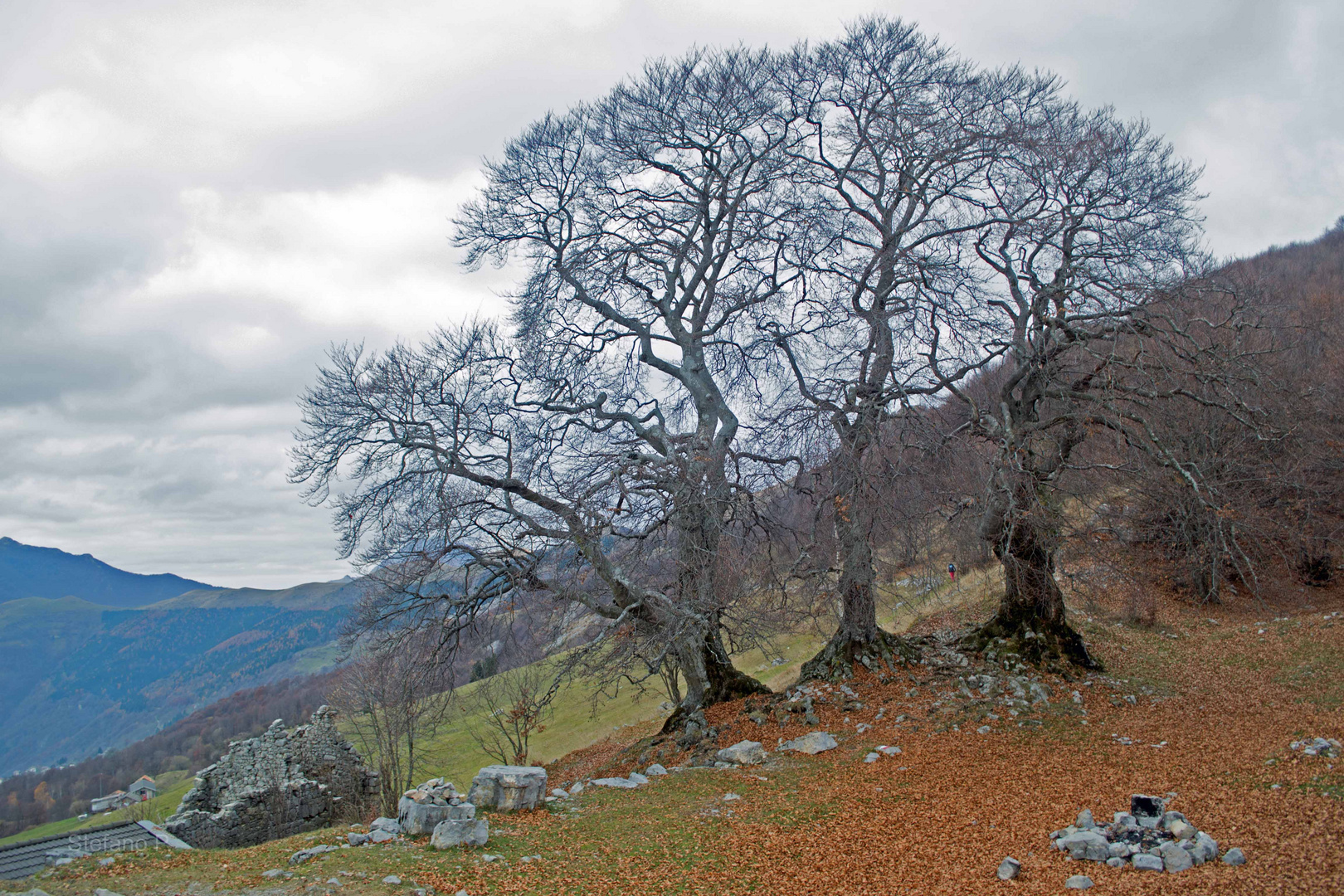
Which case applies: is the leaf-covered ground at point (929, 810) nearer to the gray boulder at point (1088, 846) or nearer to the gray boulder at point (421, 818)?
the gray boulder at point (1088, 846)

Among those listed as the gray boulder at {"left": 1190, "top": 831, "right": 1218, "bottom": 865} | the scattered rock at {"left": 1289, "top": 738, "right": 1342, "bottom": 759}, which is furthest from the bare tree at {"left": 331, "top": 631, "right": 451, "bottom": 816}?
the scattered rock at {"left": 1289, "top": 738, "right": 1342, "bottom": 759}

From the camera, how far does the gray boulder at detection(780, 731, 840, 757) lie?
11.1 metres

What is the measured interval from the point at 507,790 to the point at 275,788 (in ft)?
43.6

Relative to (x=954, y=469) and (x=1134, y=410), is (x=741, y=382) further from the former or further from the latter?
(x=1134, y=410)

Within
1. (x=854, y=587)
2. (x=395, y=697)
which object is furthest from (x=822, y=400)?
(x=395, y=697)

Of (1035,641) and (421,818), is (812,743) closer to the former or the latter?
(1035,641)

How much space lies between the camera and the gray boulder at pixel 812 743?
11148mm

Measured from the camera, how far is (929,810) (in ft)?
27.1

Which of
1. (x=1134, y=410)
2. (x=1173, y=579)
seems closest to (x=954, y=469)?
(x=1134, y=410)

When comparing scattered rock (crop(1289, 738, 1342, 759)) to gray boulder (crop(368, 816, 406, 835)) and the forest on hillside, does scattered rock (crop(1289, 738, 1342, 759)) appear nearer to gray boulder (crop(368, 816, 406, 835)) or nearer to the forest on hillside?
the forest on hillside

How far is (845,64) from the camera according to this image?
1388cm

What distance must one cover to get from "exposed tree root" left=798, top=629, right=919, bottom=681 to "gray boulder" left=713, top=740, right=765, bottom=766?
2.73 metres

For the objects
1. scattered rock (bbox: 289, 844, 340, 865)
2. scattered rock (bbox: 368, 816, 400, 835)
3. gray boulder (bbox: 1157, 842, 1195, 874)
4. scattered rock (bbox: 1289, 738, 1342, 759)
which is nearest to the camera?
gray boulder (bbox: 1157, 842, 1195, 874)

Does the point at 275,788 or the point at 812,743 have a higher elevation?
the point at 812,743
